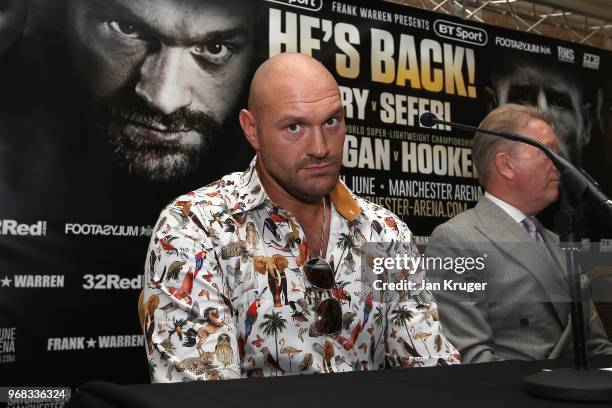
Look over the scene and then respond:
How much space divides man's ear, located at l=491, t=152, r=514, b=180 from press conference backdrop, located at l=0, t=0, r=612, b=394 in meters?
0.66

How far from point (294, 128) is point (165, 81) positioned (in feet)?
3.94

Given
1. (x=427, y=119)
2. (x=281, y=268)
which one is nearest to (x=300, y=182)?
(x=281, y=268)

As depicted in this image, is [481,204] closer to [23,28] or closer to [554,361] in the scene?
[554,361]

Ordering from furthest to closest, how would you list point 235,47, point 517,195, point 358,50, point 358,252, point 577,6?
point 577,6 < point 358,50 < point 235,47 < point 517,195 < point 358,252

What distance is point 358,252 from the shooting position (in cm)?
170

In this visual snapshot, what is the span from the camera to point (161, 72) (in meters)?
2.69

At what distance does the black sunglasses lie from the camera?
5.00 feet

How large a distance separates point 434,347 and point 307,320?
29 cm

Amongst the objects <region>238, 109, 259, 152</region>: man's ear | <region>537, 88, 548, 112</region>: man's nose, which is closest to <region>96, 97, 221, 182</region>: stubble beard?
<region>238, 109, 259, 152</region>: man's ear

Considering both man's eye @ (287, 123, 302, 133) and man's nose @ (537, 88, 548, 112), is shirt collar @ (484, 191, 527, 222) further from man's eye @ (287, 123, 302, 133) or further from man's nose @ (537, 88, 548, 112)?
man's nose @ (537, 88, 548, 112)

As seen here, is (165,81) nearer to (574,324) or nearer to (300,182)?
(300,182)

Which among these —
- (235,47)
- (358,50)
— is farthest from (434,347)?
(358,50)

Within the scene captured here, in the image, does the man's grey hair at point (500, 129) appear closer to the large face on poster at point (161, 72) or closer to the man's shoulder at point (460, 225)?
the man's shoulder at point (460, 225)

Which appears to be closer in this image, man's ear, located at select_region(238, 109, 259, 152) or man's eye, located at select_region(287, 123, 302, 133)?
man's eye, located at select_region(287, 123, 302, 133)
